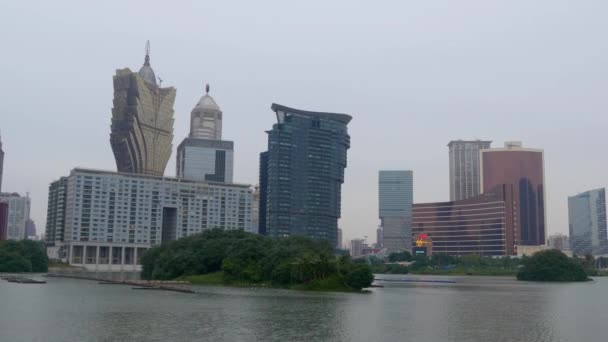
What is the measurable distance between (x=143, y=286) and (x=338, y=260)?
40.0m

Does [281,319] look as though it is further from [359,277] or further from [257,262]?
[257,262]

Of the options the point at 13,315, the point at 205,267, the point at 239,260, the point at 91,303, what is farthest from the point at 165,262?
the point at 13,315

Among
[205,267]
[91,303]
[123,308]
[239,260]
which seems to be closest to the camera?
[123,308]

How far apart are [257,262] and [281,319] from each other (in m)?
75.1

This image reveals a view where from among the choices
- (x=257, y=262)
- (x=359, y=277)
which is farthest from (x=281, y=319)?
(x=257, y=262)

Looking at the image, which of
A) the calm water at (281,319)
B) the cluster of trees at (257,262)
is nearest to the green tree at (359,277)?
the cluster of trees at (257,262)

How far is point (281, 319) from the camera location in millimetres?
70250

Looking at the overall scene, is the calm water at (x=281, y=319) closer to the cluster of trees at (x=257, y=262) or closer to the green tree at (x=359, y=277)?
the green tree at (x=359, y=277)

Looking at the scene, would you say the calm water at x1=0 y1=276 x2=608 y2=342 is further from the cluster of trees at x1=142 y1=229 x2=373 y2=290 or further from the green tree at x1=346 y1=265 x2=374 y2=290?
the cluster of trees at x1=142 y1=229 x2=373 y2=290

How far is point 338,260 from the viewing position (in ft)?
435

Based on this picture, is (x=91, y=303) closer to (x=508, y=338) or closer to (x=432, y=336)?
(x=432, y=336)

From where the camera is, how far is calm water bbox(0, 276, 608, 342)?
5754 cm

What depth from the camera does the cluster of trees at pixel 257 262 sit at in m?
128

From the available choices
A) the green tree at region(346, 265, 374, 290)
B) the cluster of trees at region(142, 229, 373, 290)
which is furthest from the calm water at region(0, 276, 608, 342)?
the cluster of trees at region(142, 229, 373, 290)
